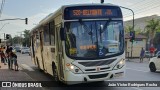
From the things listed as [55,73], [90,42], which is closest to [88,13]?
[90,42]

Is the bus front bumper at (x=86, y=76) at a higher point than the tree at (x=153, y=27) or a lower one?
lower

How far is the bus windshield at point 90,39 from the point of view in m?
11.6

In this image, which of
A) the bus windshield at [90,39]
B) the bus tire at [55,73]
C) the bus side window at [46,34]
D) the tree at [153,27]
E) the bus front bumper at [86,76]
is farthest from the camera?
the tree at [153,27]

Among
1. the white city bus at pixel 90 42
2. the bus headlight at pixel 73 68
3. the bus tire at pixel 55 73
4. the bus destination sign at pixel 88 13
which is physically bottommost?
the bus tire at pixel 55 73

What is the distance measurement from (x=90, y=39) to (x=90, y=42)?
0.11 metres

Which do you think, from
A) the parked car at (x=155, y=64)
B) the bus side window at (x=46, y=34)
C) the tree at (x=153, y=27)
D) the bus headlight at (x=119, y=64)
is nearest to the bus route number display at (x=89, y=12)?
the bus headlight at (x=119, y=64)

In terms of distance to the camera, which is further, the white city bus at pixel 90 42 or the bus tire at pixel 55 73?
the bus tire at pixel 55 73

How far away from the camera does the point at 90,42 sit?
460 inches

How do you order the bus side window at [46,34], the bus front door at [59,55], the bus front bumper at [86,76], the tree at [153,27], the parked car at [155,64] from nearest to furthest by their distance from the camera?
1. the bus front bumper at [86,76]
2. the bus front door at [59,55]
3. the bus side window at [46,34]
4. the parked car at [155,64]
5. the tree at [153,27]

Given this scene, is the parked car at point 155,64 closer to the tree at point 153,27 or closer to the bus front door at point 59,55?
the bus front door at point 59,55

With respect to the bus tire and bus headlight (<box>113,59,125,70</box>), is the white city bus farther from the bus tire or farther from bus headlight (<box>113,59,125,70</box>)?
the bus tire

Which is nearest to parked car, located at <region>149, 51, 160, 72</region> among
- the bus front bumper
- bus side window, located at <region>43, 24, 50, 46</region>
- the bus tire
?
bus side window, located at <region>43, 24, 50, 46</region>

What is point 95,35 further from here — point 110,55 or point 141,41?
point 141,41

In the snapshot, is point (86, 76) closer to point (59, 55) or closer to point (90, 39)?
point (90, 39)
